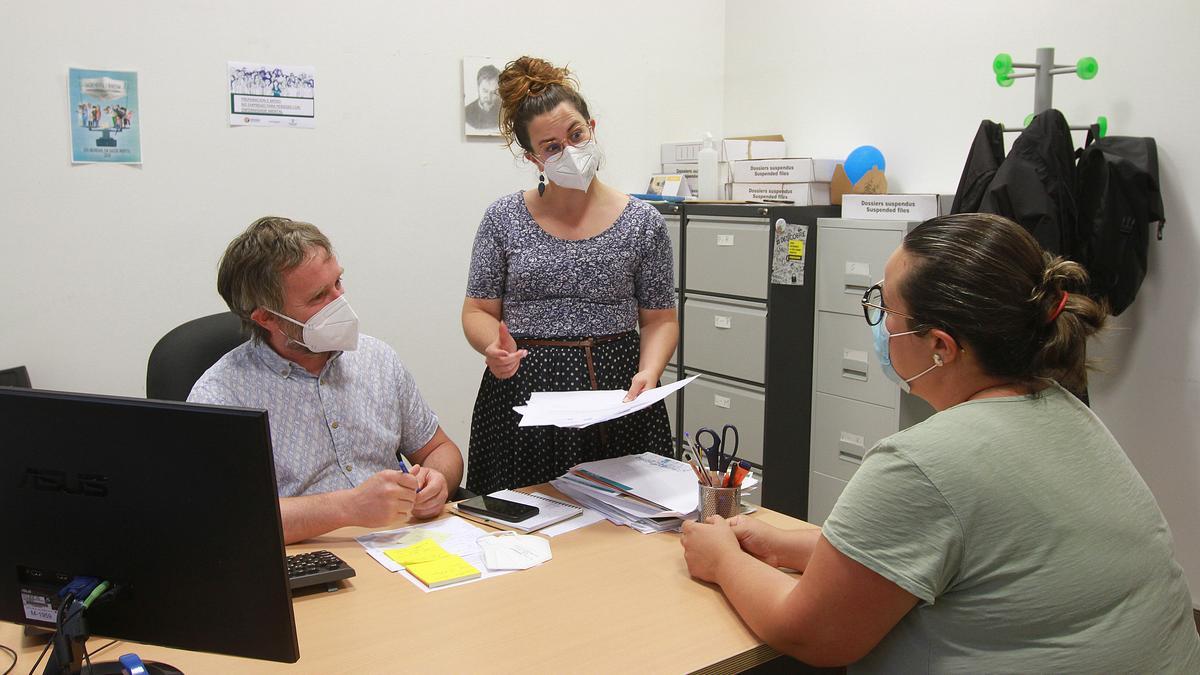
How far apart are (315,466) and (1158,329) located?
248 centimetres

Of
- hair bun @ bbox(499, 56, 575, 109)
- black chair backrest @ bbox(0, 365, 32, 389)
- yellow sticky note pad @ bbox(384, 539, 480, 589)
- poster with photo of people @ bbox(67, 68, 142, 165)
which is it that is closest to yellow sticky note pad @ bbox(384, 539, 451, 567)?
yellow sticky note pad @ bbox(384, 539, 480, 589)

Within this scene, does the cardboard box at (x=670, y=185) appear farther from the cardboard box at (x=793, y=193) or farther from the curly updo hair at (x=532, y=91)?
the curly updo hair at (x=532, y=91)

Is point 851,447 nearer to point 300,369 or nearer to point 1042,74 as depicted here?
point 1042,74

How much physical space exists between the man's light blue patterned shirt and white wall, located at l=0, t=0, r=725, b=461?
146 centimetres

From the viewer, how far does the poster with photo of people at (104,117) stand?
112 inches

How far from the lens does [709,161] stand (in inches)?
152

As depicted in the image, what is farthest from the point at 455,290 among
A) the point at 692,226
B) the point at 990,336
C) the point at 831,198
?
the point at 990,336

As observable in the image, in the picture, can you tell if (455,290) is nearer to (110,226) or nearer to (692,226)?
(692,226)

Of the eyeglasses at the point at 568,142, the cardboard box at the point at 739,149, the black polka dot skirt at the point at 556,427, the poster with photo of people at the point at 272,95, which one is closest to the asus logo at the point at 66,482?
the black polka dot skirt at the point at 556,427

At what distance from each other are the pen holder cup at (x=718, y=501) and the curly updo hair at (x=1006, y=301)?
0.51 metres

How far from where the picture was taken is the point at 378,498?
1.59m

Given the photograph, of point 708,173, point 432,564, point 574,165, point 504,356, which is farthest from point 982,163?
point 432,564

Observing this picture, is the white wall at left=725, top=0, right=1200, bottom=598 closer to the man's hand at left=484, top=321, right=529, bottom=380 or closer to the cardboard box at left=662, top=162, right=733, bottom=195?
the cardboard box at left=662, top=162, right=733, bottom=195

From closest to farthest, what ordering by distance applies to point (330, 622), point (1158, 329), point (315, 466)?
point (330, 622), point (315, 466), point (1158, 329)
